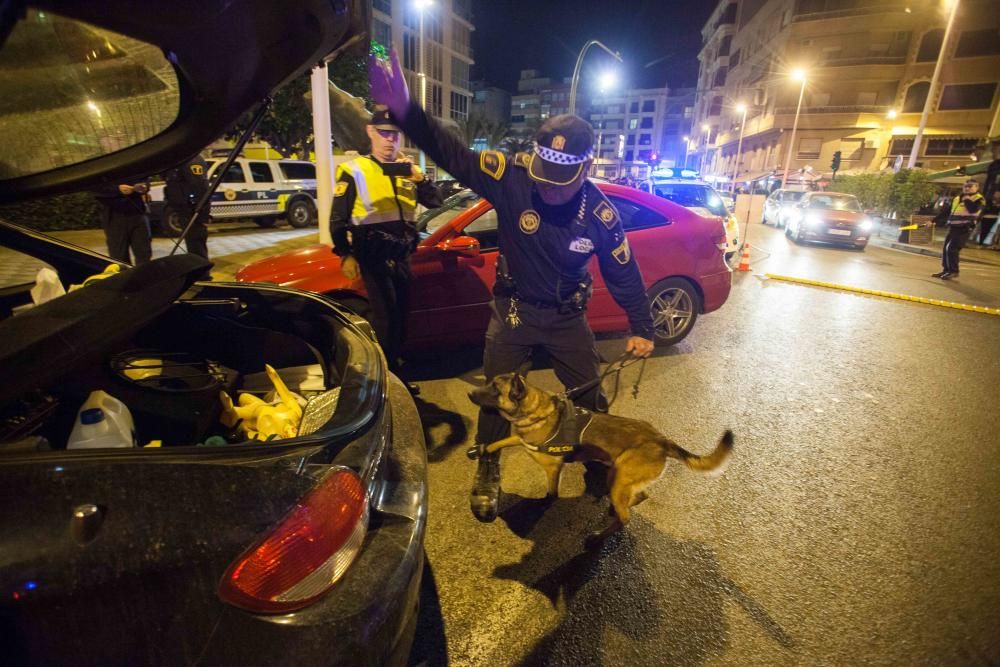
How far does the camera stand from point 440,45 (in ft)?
157

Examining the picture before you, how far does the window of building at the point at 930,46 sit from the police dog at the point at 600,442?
51140 millimetres

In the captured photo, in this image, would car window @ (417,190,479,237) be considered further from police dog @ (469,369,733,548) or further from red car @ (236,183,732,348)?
police dog @ (469,369,733,548)

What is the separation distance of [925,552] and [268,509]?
2.92 m

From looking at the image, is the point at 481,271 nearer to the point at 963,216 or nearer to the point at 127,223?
the point at 127,223

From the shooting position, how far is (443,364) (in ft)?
14.6

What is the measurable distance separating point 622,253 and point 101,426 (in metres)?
2.16

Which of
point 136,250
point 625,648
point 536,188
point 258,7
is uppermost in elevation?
point 258,7

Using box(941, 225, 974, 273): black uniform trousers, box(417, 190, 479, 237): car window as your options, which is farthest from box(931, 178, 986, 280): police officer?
box(417, 190, 479, 237): car window

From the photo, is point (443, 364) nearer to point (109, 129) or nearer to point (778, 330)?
point (109, 129)

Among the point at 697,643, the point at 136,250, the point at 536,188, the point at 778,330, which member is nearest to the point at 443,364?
the point at 536,188

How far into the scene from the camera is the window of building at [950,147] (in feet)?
117

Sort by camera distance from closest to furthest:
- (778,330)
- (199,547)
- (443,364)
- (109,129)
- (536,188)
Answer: (199,547)
(109,129)
(536,188)
(443,364)
(778,330)

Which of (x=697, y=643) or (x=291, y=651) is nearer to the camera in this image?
(x=291, y=651)

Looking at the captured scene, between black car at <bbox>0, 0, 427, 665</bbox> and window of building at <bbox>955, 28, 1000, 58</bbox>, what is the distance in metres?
51.3
